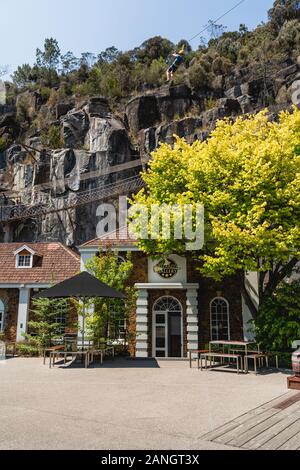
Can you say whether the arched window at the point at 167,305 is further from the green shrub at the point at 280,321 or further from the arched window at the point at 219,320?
the green shrub at the point at 280,321

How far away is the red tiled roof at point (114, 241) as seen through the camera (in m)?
18.0

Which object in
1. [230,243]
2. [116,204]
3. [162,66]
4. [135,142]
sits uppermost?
[162,66]

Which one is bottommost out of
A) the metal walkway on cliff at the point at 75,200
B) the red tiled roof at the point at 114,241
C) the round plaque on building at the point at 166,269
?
the round plaque on building at the point at 166,269

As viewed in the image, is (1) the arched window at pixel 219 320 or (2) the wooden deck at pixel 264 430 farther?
(1) the arched window at pixel 219 320

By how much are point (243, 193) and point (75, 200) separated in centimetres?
2861

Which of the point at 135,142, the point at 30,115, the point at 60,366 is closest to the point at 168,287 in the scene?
the point at 60,366

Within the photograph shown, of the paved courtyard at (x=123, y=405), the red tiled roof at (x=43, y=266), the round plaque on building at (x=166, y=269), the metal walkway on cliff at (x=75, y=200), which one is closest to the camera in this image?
the paved courtyard at (x=123, y=405)

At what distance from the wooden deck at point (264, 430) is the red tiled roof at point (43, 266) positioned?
14.1 meters

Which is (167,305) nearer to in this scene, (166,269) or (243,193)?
(166,269)

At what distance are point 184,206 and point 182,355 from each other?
728cm

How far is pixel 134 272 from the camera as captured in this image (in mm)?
17938

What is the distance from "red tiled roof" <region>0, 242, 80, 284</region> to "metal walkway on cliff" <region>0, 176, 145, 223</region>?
56.6 ft

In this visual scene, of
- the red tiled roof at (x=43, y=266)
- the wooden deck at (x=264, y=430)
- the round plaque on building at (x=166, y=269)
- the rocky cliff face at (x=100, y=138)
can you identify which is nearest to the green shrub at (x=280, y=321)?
the round plaque on building at (x=166, y=269)
